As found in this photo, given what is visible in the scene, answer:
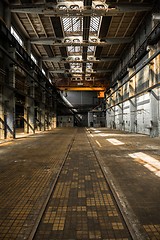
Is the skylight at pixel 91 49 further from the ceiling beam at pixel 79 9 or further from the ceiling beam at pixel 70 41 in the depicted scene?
the ceiling beam at pixel 79 9

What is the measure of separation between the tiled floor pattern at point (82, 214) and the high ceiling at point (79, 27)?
13860 millimetres

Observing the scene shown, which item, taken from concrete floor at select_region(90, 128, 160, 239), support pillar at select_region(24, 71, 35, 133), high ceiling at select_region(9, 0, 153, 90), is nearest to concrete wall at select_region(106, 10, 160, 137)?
high ceiling at select_region(9, 0, 153, 90)

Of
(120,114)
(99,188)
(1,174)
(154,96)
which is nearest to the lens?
(99,188)

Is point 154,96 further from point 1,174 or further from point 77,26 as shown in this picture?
point 1,174

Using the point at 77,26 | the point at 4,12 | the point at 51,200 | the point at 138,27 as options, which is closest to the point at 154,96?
the point at 138,27

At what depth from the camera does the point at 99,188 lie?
12.5 ft

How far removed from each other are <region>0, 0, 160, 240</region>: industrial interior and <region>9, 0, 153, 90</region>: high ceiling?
0.09m

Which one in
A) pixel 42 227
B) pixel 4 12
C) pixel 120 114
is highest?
pixel 4 12

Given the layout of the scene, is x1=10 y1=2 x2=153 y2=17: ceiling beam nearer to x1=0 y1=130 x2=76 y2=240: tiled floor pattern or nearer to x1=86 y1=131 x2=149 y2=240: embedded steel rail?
x1=0 y1=130 x2=76 y2=240: tiled floor pattern

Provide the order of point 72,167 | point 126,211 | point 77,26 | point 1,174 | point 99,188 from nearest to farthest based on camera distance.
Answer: point 126,211, point 99,188, point 1,174, point 72,167, point 77,26

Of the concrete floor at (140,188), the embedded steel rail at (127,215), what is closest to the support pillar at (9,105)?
the concrete floor at (140,188)

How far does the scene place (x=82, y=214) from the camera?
276 cm

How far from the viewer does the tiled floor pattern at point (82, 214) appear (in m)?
2.28

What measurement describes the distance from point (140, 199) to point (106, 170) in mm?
1877
